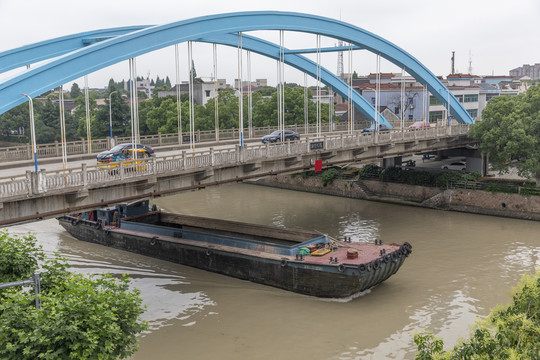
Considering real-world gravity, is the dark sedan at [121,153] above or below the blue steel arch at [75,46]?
below

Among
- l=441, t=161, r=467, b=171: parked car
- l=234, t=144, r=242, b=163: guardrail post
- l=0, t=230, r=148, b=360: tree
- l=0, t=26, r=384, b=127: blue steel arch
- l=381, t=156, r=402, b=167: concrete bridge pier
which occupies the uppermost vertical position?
l=0, t=26, r=384, b=127: blue steel arch

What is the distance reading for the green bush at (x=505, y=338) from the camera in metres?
10.1

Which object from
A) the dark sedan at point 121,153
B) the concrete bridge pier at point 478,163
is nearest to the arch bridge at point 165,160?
the dark sedan at point 121,153

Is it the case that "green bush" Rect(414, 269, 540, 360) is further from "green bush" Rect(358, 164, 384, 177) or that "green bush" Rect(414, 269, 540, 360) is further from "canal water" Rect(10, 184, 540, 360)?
"green bush" Rect(358, 164, 384, 177)

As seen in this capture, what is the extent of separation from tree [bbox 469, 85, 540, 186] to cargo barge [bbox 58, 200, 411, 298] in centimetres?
1588

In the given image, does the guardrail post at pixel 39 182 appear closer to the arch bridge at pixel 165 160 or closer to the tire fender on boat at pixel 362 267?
the arch bridge at pixel 165 160

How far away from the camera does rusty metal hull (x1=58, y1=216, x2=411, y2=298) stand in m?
21.3

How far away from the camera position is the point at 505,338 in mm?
10523

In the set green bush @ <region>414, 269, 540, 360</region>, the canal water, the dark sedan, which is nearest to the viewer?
green bush @ <region>414, 269, 540, 360</region>

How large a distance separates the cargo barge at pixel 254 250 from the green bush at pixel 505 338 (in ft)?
31.7

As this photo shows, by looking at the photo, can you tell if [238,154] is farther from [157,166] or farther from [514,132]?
[514,132]

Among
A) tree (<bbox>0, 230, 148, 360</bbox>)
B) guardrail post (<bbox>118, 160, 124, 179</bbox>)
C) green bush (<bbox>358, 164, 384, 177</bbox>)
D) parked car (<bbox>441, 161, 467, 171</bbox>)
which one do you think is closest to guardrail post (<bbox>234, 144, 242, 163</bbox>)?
guardrail post (<bbox>118, 160, 124, 179</bbox>)

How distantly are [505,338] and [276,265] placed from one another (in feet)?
42.0

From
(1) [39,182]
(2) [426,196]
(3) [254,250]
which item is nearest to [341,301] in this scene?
(3) [254,250]
